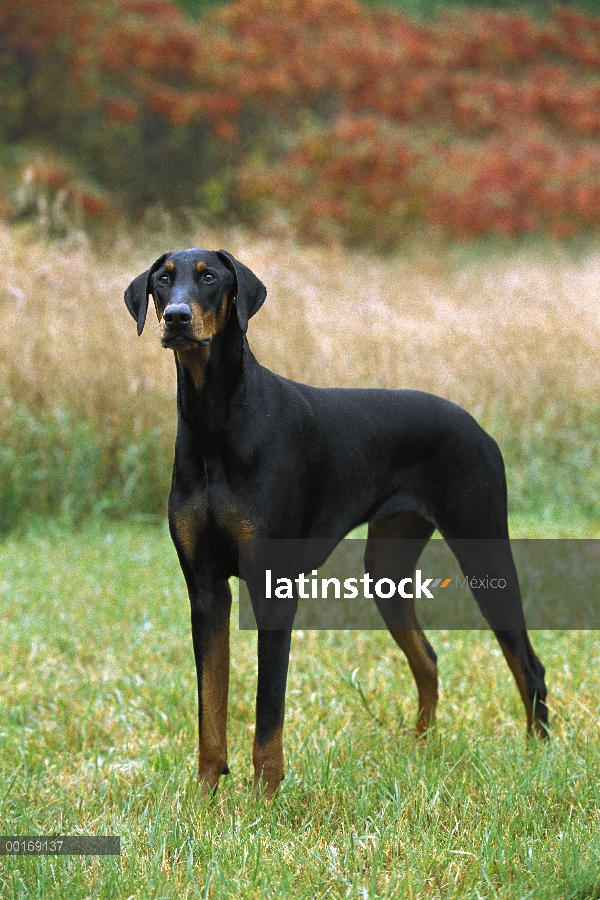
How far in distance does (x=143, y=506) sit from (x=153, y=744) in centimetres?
288

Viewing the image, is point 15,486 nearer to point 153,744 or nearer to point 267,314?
point 267,314

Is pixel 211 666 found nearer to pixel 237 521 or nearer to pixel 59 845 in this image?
pixel 237 521

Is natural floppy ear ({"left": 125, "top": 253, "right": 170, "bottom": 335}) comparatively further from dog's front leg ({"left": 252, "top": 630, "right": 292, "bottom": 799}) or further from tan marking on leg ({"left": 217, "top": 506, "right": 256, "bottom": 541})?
dog's front leg ({"left": 252, "top": 630, "right": 292, "bottom": 799})

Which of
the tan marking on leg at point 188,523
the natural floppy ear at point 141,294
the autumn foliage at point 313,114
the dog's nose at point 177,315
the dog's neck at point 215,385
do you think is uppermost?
the dog's nose at point 177,315

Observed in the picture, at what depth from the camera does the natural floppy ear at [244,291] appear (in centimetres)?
245

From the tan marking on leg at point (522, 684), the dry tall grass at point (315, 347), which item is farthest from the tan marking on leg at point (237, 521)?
the dry tall grass at point (315, 347)

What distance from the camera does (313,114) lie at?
16891 mm

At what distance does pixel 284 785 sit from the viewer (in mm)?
2621

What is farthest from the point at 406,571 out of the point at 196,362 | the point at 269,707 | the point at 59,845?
the point at 59,845

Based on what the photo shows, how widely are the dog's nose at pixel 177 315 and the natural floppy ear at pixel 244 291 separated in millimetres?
212

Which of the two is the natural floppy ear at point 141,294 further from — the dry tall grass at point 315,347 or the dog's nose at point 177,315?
the dry tall grass at point 315,347

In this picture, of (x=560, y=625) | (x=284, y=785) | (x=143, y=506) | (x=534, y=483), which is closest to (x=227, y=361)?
(x=284, y=785)

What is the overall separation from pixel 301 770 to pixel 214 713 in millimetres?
404

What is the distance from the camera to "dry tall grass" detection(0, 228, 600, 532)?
612cm
